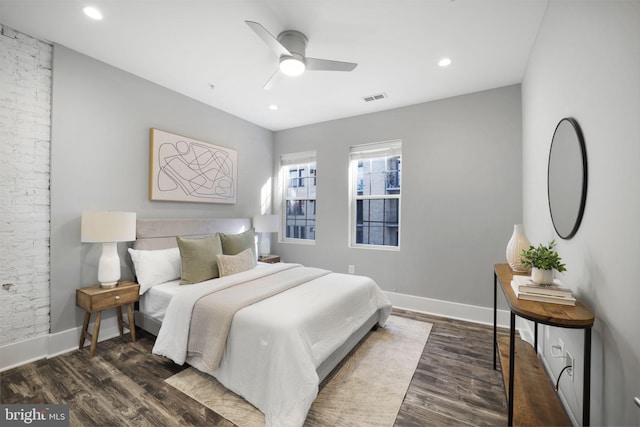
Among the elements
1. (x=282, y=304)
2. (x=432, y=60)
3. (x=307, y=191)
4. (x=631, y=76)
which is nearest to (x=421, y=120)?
(x=432, y=60)

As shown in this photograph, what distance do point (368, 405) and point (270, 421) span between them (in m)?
0.68

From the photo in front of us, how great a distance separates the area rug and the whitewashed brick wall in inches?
58.2

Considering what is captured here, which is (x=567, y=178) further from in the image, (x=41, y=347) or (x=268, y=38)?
(x=41, y=347)

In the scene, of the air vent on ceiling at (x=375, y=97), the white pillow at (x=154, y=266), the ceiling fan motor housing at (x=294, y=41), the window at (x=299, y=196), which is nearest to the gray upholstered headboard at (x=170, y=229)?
the white pillow at (x=154, y=266)

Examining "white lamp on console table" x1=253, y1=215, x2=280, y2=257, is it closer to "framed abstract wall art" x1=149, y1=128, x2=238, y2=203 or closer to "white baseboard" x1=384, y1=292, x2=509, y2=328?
"framed abstract wall art" x1=149, y1=128, x2=238, y2=203

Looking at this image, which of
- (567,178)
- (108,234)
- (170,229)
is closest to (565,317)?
(567,178)

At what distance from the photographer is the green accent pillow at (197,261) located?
2.79 meters

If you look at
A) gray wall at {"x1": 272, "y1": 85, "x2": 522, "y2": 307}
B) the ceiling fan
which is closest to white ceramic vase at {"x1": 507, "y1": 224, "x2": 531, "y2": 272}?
gray wall at {"x1": 272, "y1": 85, "x2": 522, "y2": 307}

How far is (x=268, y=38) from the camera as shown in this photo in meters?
1.92

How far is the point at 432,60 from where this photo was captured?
2.63m

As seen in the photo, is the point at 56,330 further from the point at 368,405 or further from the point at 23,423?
the point at 368,405

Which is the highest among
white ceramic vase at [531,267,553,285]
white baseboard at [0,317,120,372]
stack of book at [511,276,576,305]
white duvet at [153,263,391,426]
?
white ceramic vase at [531,267,553,285]

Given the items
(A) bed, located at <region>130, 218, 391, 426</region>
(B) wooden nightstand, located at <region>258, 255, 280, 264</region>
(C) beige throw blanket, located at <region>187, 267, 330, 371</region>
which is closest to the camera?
(A) bed, located at <region>130, 218, 391, 426</region>

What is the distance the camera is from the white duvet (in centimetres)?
161
